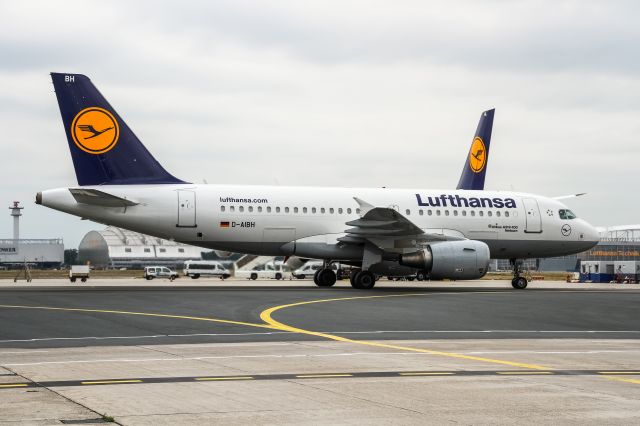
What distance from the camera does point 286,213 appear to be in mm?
38875

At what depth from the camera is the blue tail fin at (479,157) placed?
6444 cm

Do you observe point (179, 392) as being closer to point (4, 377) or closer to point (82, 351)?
point (4, 377)

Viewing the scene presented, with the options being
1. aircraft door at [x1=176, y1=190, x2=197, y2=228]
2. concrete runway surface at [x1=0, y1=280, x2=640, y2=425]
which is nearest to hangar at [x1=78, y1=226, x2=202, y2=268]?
aircraft door at [x1=176, y1=190, x2=197, y2=228]

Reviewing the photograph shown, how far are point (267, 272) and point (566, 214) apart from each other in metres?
41.9

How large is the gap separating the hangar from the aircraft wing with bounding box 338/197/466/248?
115652mm

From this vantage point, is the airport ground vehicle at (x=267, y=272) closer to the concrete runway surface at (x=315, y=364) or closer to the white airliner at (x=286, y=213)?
the white airliner at (x=286, y=213)

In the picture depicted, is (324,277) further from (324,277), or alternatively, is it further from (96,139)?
(96,139)

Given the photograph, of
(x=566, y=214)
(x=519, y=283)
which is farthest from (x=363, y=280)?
(x=566, y=214)

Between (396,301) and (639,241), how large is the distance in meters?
102

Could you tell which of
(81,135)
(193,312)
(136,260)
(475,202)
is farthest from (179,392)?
(136,260)

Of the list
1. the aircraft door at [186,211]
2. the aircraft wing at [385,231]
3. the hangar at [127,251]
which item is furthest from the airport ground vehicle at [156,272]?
the hangar at [127,251]

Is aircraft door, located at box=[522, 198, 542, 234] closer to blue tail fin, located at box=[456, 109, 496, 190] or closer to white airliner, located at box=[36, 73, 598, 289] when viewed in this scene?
white airliner, located at box=[36, 73, 598, 289]

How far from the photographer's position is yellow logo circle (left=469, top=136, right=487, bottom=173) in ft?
212

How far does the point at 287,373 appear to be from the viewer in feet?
40.4
